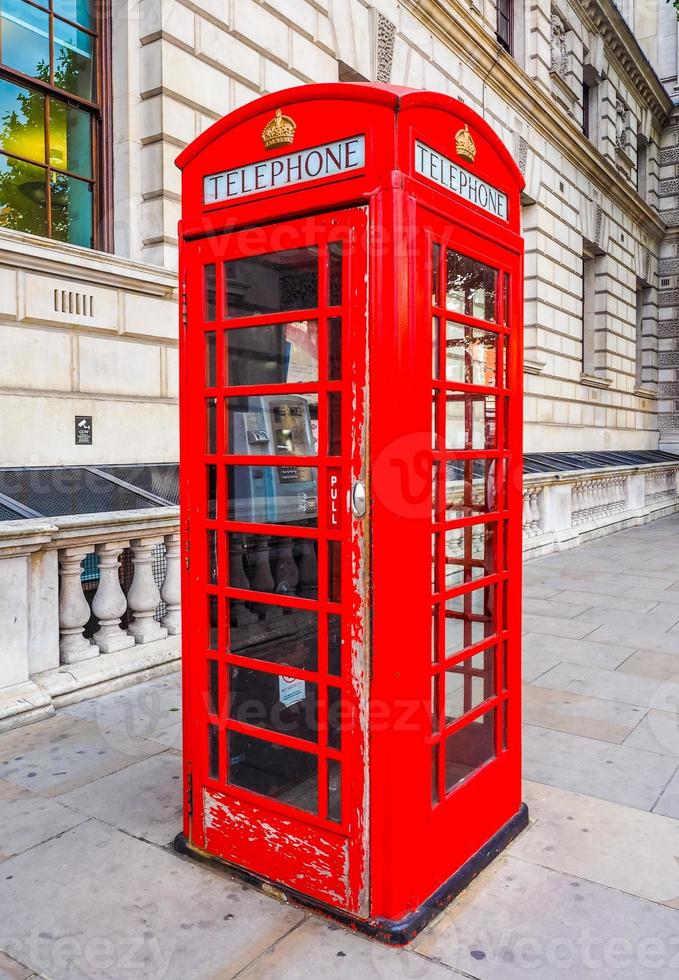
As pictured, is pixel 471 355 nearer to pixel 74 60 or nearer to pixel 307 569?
pixel 307 569

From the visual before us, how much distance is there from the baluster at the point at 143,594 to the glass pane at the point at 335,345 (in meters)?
2.87

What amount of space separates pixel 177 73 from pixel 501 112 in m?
8.30

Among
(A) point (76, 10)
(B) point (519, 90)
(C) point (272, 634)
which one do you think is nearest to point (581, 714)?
(C) point (272, 634)

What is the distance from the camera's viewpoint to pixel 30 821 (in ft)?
9.90

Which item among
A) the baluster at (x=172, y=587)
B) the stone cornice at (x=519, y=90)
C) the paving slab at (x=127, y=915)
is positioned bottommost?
the paving slab at (x=127, y=915)

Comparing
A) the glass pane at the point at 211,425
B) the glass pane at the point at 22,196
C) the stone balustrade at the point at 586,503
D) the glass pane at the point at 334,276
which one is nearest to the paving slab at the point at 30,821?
the glass pane at the point at 211,425

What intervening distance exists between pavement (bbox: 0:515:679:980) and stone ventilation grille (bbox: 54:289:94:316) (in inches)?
132

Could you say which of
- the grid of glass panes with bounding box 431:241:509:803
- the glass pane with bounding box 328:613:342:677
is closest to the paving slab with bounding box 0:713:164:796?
the glass pane with bounding box 328:613:342:677

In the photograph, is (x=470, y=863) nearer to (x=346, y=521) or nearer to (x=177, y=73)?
(x=346, y=521)

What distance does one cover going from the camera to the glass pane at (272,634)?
8.69ft

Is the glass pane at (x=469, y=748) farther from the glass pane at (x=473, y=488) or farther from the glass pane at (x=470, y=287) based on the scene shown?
the glass pane at (x=470, y=287)

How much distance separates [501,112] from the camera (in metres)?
13.9

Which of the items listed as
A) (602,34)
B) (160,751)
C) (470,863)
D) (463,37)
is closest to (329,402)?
(470,863)

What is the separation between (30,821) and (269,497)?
1636mm
